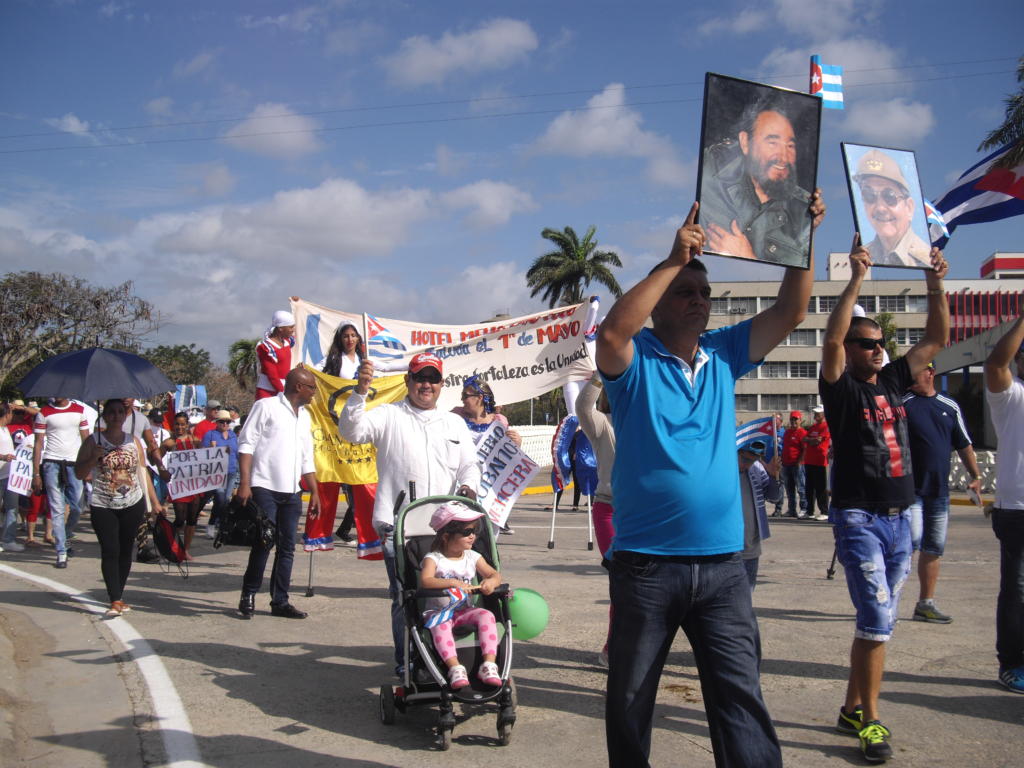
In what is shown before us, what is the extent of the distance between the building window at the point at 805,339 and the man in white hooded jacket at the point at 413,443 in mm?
80865

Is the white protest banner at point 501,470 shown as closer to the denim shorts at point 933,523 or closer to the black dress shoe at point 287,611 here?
the black dress shoe at point 287,611

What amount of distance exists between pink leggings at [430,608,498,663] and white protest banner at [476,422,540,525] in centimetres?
223

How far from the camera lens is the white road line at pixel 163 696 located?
4348mm

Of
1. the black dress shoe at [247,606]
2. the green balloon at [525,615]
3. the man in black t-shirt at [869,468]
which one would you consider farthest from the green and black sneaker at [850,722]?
the black dress shoe at [247,606]

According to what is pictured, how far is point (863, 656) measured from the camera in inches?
171

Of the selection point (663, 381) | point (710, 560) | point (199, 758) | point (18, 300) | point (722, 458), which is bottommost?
point (199, 758)

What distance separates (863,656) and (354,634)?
3.98 meters

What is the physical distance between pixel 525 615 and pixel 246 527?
3277 mm

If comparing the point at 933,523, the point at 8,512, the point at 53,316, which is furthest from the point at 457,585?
the point at 53,316

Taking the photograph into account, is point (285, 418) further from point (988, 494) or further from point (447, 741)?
point (988, 494)

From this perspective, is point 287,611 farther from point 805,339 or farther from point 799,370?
point 805,339

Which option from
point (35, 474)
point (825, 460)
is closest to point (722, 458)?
point (35, 474)

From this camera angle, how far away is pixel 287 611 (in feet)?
24.6

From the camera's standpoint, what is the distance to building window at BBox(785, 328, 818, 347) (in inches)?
3260
